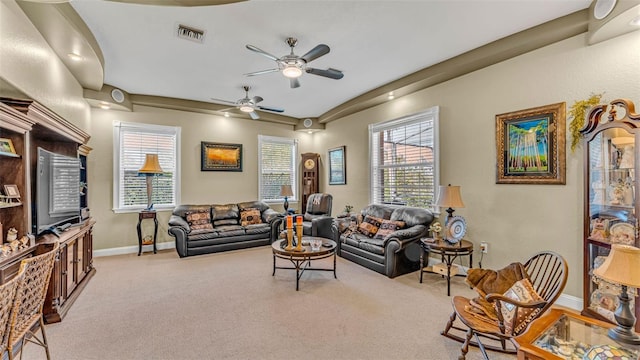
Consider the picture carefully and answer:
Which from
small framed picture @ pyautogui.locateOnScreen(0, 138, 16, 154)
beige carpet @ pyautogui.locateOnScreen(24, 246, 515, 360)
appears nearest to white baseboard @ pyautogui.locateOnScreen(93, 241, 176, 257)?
beige carpet @ pyautogui.locateOnScreen(24, 246, 515, 360)

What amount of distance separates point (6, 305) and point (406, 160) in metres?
4.88

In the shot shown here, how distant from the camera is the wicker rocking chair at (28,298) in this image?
162cm

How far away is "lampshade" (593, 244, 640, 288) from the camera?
1.42m

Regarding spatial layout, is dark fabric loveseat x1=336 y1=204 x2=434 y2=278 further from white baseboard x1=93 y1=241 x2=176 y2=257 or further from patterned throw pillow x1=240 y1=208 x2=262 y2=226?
white baseboard x1=93 y1=241 x2=176 y2=257

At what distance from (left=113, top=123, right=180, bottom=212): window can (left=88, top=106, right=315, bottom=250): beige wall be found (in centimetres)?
11

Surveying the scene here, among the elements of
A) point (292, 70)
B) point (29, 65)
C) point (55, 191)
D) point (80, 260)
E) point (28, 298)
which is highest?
point (292, 70)

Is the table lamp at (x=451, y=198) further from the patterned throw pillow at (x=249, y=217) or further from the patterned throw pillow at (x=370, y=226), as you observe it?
the patterned throw pillow at (x=249, y=217)

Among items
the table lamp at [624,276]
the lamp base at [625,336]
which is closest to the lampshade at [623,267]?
the table lamp at [624,276]

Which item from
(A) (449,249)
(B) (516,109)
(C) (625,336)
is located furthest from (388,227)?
(C) (625,336)

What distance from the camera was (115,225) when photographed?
204 inches

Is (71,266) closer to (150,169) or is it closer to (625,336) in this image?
(150,169)

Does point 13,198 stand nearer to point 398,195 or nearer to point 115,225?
point 115,225

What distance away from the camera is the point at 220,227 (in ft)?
18.0

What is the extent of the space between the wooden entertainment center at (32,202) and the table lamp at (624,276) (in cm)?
392
